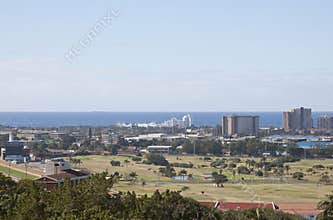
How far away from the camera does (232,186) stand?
40.4 m

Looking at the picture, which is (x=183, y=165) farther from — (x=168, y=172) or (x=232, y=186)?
(x=232, y=186)

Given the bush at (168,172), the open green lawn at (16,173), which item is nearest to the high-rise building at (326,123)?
the bush at (168,172)

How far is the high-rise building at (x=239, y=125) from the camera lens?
345ft

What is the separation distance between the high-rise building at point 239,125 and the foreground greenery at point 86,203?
8565cm

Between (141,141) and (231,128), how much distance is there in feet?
96.3

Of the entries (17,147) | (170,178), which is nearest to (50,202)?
(170,178)

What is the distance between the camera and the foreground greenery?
15242mm

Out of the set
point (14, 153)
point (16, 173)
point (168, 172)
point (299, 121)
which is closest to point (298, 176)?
point (168, 172)

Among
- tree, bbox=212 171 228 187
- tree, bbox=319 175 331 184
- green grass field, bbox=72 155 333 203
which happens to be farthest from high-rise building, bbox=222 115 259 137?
tree, bbox=212 171 228 187

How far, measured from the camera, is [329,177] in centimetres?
Answer: 4466

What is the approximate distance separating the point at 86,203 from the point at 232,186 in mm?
25300

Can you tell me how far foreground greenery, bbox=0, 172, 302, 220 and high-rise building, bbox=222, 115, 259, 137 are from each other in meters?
85.6

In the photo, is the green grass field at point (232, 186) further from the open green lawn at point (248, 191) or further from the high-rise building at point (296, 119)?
the high-rise building at point (296, 119)

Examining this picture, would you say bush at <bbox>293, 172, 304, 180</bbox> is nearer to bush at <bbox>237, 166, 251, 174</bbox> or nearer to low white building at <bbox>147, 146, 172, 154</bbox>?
bush at <bbox>237, 166, 251, 174</bbox>
